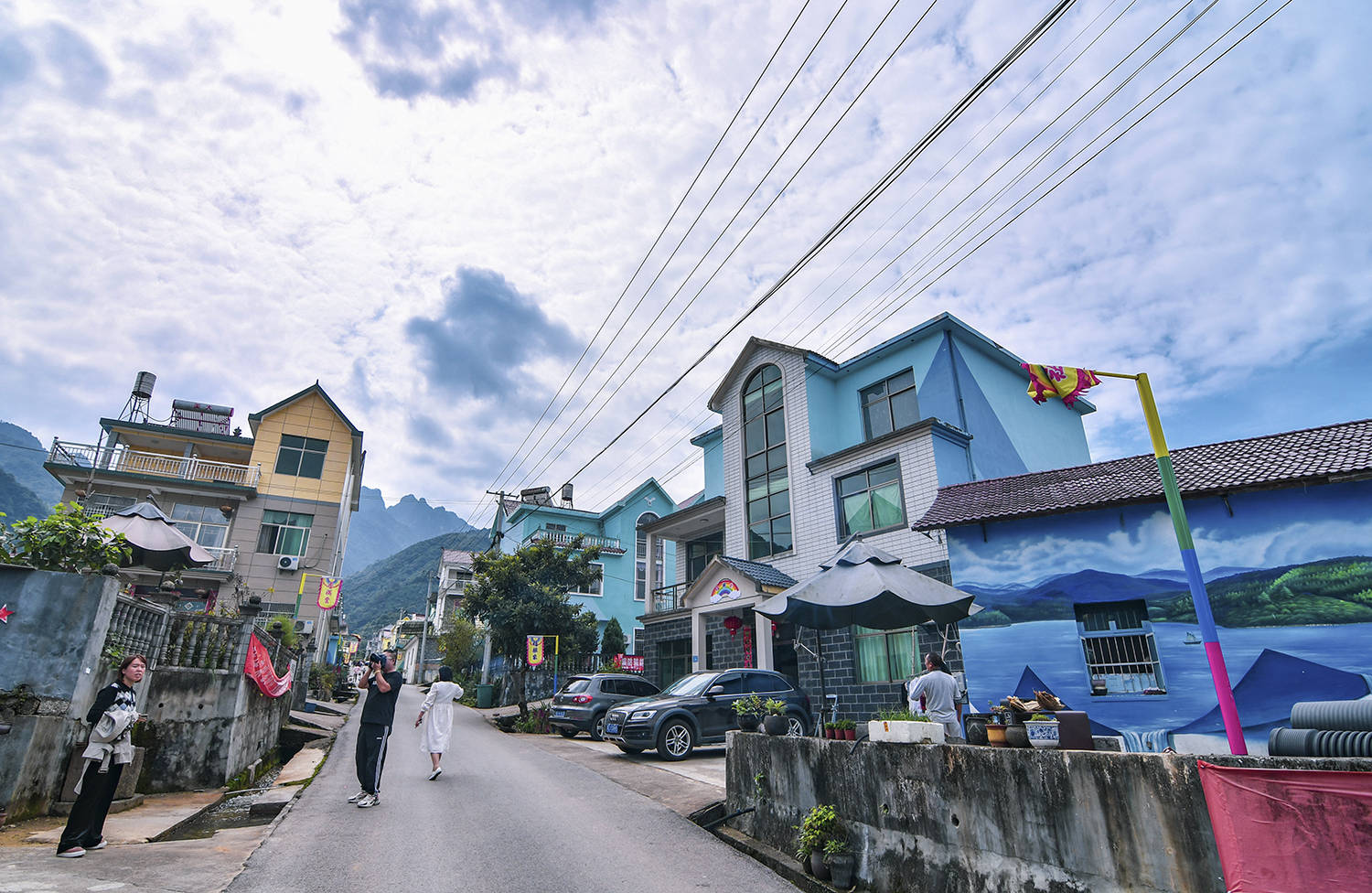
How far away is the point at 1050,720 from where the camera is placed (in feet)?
18.5

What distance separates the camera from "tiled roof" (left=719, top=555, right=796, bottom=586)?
1711cm

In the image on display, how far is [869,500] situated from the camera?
16.5 m

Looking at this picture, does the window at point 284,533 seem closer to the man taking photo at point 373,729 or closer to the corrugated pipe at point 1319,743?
the man taking photo at point 373,729

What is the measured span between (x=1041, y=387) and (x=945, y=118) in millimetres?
3278

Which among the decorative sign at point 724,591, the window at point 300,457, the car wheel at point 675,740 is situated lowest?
the car wheel at point 675,740

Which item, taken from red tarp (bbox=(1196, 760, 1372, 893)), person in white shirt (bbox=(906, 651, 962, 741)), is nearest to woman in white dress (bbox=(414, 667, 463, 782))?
person in white shirt (bbox=(906, 651, 962, 741))

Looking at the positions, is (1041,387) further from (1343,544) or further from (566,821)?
(566,821)

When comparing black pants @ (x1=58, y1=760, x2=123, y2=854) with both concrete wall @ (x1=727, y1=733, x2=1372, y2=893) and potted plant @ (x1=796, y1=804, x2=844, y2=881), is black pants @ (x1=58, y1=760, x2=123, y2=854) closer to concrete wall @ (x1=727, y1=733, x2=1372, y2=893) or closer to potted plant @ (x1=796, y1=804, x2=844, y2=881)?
potted plant @ (x1=796, y1=804, x2=844, y2=881)

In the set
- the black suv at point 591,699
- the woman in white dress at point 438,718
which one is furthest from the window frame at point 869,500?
the woman in white dress at point 438,718

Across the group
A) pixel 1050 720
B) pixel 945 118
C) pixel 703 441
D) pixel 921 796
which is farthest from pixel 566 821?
pixel 703 441

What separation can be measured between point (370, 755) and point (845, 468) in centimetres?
1262

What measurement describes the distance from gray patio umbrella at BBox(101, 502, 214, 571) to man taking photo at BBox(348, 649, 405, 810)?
6.37 m

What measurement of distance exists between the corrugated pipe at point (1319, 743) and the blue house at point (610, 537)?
28.7 metres

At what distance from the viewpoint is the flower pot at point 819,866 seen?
5715 mm
